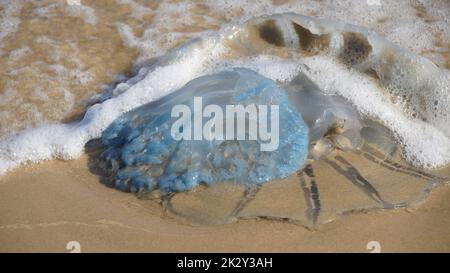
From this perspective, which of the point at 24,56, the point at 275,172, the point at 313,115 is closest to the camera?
the point at 275,172

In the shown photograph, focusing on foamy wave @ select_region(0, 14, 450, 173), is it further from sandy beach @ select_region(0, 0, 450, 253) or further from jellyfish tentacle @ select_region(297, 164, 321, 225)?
jellyfish tentacle @ select_region(297, 164, 321, 225)

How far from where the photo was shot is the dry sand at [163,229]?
7.74 feet

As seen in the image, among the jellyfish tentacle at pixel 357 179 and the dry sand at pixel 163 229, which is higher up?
the jellyfish tentacle at pixel 357 179

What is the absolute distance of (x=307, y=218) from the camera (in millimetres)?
2492

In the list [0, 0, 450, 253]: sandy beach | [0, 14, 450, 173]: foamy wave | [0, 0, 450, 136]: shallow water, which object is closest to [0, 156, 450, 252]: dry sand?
[0, 0, 450, 253]: sandy beach

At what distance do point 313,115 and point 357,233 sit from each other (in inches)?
30.1

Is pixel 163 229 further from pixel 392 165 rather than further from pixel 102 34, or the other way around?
pixel 102 34

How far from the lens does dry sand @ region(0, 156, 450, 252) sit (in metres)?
2.36

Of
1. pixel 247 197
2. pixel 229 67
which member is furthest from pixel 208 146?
pixel 229 67

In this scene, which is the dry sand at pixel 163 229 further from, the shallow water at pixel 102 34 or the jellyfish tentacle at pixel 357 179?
the shallow water at pixel 102 34

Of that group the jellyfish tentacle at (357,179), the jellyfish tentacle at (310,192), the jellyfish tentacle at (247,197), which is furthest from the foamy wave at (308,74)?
the jellyfish tentacle at (247,197)

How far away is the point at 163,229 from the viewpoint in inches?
96.7

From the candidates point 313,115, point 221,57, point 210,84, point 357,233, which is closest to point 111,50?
point 221,57
